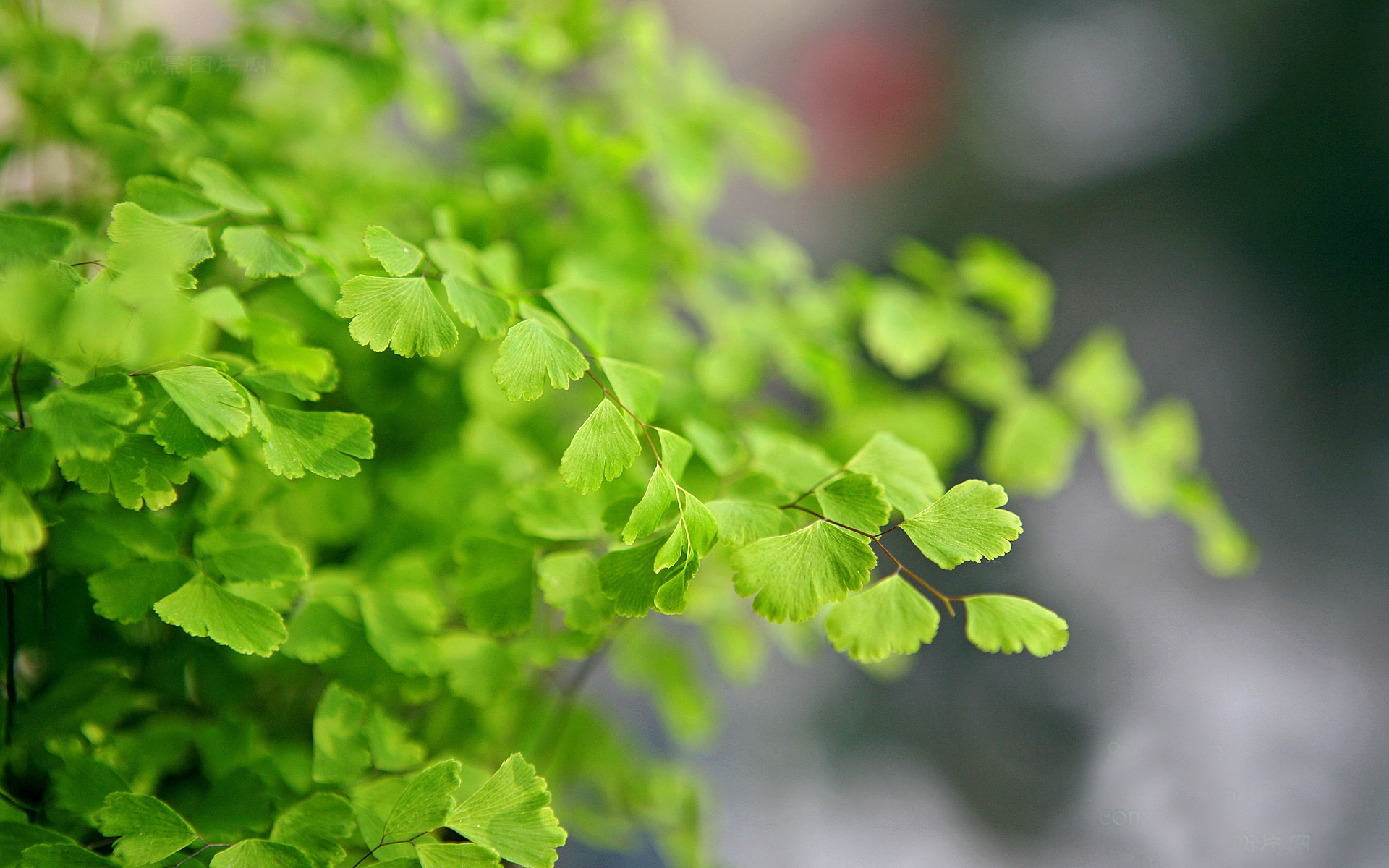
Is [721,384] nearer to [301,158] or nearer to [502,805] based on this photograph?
[502,805]

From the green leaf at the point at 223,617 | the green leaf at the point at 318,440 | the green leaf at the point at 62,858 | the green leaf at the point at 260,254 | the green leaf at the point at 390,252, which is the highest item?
the green leaf at the point at 390,252

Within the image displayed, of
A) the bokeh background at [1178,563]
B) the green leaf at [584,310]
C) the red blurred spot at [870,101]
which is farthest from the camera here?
the red blurred spot at [870,101]

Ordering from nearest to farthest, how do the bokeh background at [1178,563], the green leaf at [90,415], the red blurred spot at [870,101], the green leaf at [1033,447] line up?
the green leaf at [90,415] < the green leaf at [1033,447] < the bokeh background at [1178,563] < the red blurred spot at [870,101]

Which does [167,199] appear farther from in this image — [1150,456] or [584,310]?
[1150,456]

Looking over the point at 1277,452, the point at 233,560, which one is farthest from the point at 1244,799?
the point at 233,560

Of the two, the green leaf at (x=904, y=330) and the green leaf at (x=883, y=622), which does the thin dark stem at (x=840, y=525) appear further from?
the green leaf at (x=904, y=330)

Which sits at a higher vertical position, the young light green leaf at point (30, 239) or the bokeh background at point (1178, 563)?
the bokeh background at point (1178, 563)

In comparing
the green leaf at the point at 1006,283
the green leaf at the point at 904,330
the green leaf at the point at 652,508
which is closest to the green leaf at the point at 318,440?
the green leaf at the point at 652,508
